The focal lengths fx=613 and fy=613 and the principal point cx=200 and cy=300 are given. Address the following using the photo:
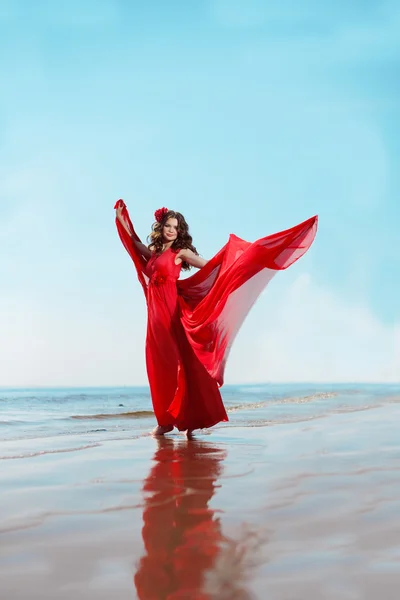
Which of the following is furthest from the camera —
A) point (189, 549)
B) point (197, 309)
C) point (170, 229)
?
point (170, 229)

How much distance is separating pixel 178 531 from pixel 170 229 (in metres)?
4.35

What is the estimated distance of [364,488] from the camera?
3061mm

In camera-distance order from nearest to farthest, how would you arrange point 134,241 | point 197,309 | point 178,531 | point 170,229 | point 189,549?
1. point 189,549
2. point 178,531
3. point 197,309
4. point 170,229
5. point 134,241

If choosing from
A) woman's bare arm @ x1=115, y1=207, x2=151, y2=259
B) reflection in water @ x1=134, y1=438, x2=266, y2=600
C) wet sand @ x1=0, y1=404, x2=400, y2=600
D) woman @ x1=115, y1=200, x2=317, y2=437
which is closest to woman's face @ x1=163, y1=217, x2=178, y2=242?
woman @ x1=115, y1=200, x2=317, y2=437

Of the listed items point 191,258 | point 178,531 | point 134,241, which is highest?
point 134,241

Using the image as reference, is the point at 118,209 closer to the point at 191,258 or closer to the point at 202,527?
the point at 191,258

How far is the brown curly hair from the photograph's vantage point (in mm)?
6391

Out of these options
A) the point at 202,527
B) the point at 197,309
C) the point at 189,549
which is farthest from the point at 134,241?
the point at 189,549

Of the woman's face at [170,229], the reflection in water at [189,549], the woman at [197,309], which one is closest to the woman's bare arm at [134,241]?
the woman at [197,309]

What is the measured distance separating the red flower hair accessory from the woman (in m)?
0.02

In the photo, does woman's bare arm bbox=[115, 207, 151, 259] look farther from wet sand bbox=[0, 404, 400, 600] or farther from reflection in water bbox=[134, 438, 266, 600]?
reflection in water bbox=[134, 438, 266, 600]

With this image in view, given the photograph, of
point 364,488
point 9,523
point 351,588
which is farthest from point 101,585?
point 364,488

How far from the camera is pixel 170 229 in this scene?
6328mm

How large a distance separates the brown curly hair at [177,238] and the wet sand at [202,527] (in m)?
2.61
